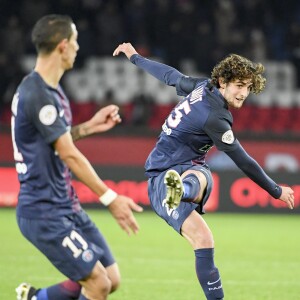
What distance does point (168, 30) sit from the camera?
1736cm

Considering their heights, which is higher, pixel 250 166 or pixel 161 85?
pixel 250 166

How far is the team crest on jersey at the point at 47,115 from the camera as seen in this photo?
4.73 meters

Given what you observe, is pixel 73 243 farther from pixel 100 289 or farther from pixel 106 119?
pixel 106 119

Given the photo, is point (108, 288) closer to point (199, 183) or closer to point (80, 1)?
point (199, 183)

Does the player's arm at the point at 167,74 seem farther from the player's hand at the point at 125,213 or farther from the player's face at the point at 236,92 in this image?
the player's hand at the point at 125,213

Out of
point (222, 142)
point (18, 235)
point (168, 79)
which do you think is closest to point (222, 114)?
point (222, 142)

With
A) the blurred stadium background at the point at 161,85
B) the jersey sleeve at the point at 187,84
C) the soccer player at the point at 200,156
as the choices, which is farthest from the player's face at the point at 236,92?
the blurred stadium background at the point at 161,85

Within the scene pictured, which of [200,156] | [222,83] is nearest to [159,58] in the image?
[200,156]

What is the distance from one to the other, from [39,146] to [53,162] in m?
0.13

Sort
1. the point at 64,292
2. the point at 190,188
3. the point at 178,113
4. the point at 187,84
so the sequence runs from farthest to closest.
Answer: the point at 187,84 < the point at 178,113 < the point at 190,188 < the point at 64,292

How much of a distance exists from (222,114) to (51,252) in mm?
2126

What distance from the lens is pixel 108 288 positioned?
4.98m

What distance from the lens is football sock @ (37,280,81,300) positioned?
528cm

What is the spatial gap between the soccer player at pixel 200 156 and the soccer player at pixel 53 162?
1.54 meters
